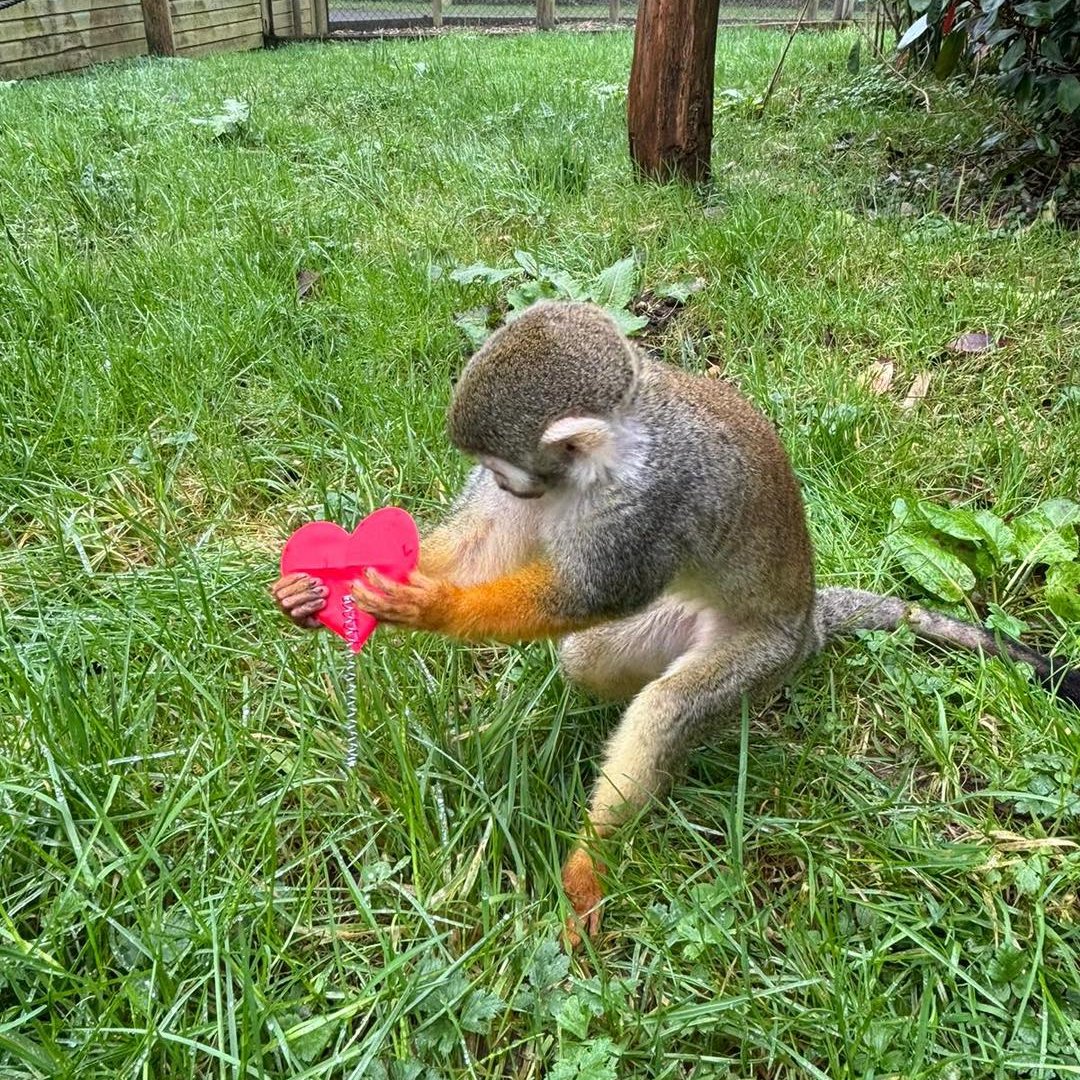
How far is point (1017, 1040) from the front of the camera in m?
1.40

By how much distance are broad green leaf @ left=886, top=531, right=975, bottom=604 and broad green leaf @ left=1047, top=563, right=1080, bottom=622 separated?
0.18 meters

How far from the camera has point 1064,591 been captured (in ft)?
7.36

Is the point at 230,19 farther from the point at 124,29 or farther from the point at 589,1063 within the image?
the point at 589,1063

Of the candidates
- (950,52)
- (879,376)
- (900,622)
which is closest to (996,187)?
(950,52)

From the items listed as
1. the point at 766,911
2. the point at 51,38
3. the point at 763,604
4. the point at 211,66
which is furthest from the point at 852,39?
the point at 766,911

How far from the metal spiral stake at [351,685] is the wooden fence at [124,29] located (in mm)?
9744

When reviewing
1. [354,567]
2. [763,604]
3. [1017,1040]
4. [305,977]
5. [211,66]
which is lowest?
[1017,1040]

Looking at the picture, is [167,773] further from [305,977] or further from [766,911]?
[766,911]

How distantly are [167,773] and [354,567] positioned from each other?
0.52 meters

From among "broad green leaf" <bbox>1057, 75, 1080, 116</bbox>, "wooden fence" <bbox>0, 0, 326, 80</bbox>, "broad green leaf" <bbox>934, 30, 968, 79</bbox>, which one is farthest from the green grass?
"wooden fence" <bbox>0, 0, 326, 80</bbox>

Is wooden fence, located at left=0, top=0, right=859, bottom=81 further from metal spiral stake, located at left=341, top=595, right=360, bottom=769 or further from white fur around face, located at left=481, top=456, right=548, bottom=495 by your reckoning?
metal spiral stake, located at left=341, top=595, right=360, bottom=769

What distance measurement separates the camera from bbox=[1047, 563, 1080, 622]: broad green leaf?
2227 millimetres

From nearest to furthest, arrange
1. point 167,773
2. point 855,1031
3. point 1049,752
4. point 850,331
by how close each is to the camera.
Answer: point 855,1031 < point 167,773 < point 1049,752 < point 850,331

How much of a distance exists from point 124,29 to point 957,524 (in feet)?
38.1
